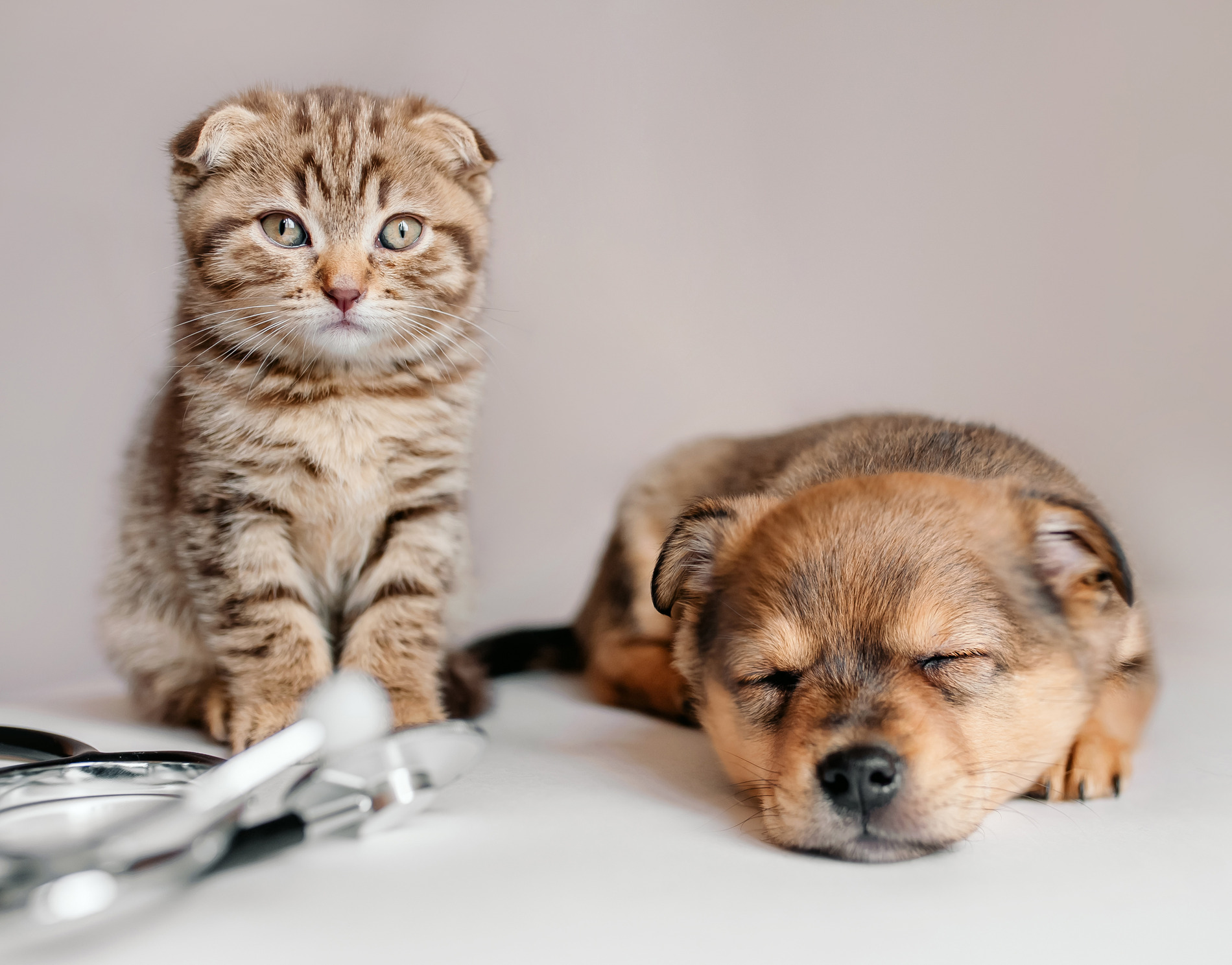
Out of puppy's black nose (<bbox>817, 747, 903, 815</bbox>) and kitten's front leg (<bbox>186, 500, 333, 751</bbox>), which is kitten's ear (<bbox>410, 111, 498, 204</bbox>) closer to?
kitten's front leg (<bbox>186, 500, 333, 751</bbox>)

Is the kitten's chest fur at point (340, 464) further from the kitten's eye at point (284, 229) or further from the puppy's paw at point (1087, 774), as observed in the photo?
the puppy's paw at point (1087, 774)

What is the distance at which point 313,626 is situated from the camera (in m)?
2.86

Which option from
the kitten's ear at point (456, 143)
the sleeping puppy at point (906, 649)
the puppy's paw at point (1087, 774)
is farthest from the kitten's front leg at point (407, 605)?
the puppy's paw at point (1087, 774)

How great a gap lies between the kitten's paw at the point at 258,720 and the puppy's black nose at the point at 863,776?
1.30 metres

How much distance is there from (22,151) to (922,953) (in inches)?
136

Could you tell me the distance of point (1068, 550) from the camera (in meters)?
2.30

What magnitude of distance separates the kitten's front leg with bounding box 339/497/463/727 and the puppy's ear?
697mm

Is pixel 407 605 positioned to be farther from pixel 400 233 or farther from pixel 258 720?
pixel 400 233

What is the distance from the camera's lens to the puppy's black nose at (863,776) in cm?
195

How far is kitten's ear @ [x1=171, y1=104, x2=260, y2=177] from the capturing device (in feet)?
8.71

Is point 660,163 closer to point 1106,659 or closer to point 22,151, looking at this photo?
point 22,151

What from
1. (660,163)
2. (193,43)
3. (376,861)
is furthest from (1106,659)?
(193,43)

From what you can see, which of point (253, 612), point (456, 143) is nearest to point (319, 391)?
point (253, 612)

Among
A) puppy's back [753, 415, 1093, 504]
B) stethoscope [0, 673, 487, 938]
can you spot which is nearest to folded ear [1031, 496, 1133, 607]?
puppy's back [753, 415, 1093, 504]
